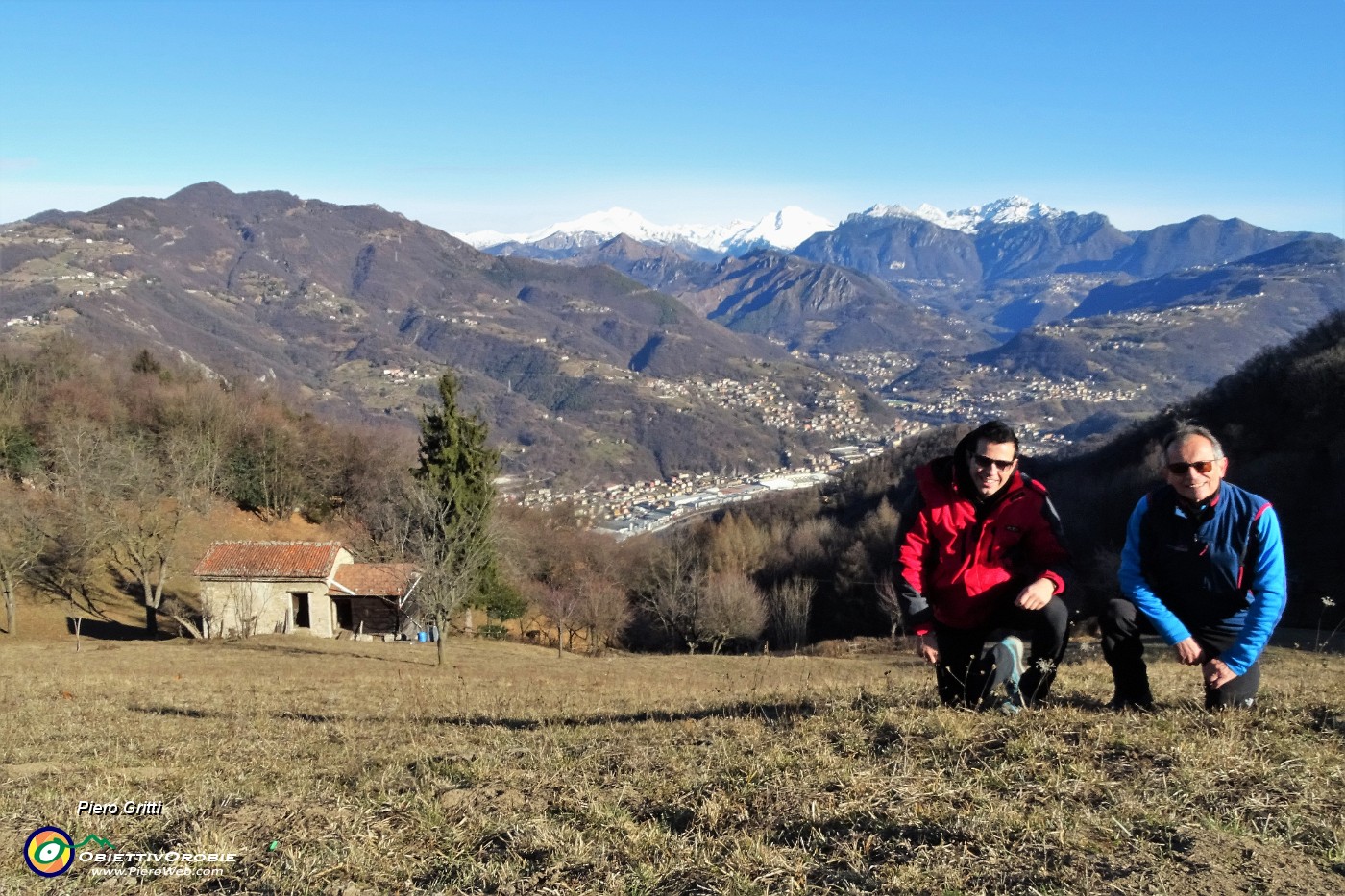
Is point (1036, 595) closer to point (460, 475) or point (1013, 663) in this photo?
point (1013, 663)

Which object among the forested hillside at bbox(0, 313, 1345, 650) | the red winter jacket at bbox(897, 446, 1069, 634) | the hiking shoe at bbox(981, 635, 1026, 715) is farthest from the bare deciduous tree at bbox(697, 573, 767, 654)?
the red winter jacket at bbox(897, 446, 1069, 634)

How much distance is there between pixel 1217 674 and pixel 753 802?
122 inches

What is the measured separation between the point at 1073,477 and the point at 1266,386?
41.3ft

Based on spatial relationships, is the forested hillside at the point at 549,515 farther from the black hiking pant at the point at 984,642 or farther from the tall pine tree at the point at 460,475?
the black hiking pant at the point at 984,642

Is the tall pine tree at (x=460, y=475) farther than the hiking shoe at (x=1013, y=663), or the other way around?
the tall pine tree at (x=460, y=475)

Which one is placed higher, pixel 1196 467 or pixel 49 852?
pixel 1196 467

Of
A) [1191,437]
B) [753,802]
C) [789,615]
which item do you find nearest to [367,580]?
[789,615]

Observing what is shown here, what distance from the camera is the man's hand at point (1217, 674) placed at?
4941 mm

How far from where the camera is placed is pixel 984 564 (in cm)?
→ 520

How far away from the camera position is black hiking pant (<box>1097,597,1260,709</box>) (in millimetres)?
5027

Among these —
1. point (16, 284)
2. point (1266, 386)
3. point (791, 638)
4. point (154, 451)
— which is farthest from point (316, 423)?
point (16, 284)

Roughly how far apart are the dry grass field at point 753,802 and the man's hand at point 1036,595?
2.23 feet

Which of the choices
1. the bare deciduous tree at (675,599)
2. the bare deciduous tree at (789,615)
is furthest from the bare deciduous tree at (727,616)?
the bare deciduous tree at (789,615)

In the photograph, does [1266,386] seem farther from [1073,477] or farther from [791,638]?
[791,638]
